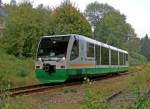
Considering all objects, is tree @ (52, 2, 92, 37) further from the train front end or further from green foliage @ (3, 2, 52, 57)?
the train front end

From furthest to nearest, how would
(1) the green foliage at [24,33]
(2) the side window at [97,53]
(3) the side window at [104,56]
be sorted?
1. (1) the green foliage at [24,33]
2. (3) the side window at [104,56]
3. (2) the side window at [97,53]

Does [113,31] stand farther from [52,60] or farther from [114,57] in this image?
[52,60]

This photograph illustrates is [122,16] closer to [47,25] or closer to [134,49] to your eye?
[134,49]

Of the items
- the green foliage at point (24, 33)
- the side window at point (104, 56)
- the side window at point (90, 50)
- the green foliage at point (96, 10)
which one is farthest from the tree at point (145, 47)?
the side window at point (90, 50)

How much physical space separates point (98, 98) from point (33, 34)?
3957cm

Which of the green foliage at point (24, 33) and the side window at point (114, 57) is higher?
the green foliage at point (24, 33)

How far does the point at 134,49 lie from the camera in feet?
393

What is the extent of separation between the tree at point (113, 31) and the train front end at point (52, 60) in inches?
2888

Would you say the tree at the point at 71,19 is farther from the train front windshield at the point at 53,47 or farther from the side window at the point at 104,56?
the train front windshield at the point at 53,47

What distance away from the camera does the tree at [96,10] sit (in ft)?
408

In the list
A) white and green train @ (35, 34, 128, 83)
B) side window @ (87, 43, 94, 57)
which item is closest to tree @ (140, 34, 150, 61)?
side window @ (87, 43, 94, 57)

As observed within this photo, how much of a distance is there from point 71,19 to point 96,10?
72.4 meters

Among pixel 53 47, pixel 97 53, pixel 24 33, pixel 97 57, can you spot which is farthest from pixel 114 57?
pixel 53 47

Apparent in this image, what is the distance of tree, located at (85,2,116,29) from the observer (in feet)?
408
